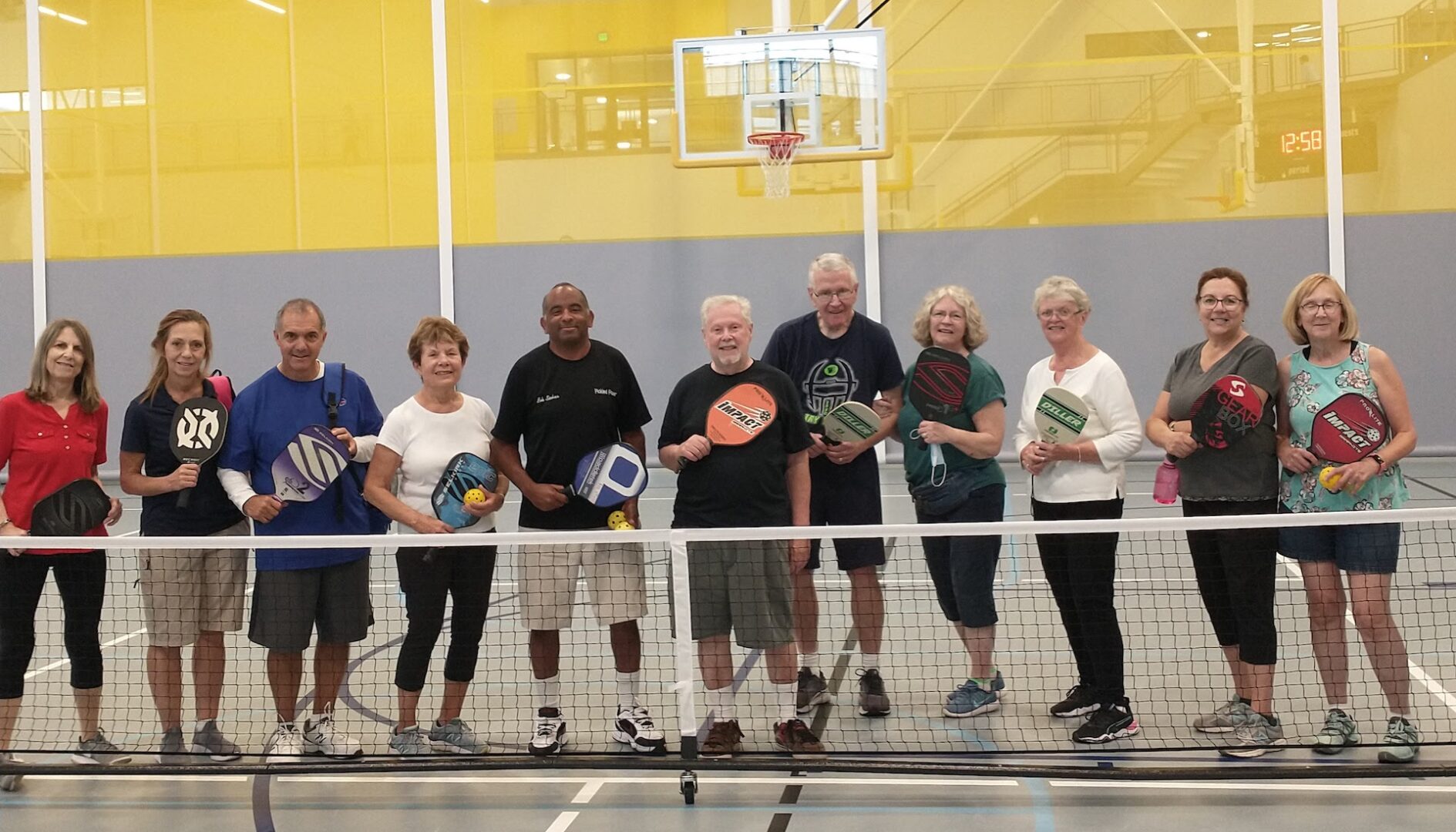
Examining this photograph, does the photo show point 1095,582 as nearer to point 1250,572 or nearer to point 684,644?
point 1250,572

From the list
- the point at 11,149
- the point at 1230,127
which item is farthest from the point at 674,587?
the point at 11,149

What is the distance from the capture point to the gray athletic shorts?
15.0 ft

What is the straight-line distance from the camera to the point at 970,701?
16.7 ft

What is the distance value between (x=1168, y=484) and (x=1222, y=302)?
2.30 ft

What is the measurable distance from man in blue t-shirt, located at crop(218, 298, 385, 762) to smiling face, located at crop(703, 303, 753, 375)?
1.33m

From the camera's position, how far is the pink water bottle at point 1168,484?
15.6ft

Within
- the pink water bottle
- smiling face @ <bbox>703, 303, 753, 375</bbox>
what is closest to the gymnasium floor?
the pink water bottle

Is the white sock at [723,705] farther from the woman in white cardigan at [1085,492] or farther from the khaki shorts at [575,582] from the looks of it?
the woman in white cardigan at [1085,492]

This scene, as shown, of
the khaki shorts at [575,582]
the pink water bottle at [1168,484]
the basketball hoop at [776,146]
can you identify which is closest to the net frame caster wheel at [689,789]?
the khaki shorts at [575,582]

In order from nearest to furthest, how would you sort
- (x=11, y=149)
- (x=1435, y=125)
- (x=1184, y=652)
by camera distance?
(x=1184, y=652) → (x=1435, y=125) → (x=11, y=149)

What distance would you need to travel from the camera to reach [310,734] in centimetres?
468

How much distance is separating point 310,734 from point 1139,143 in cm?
1072

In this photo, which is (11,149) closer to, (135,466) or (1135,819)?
(135,466)

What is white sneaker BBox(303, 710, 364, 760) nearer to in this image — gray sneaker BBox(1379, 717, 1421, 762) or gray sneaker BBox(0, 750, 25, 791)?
gray sneaker BBox(0, 750, 25, 791)
